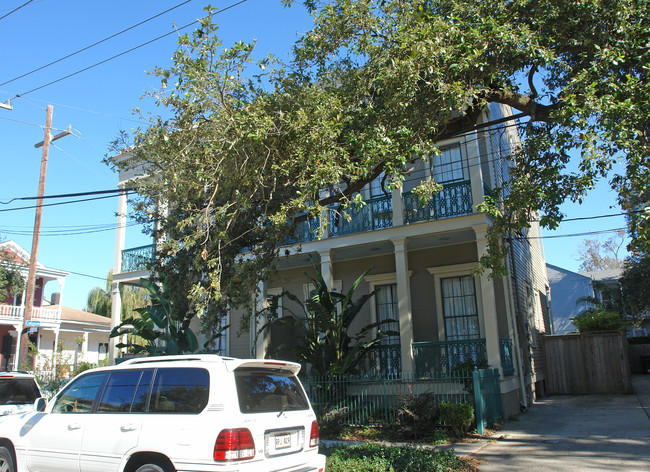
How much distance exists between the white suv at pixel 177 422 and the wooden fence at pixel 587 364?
1484cm

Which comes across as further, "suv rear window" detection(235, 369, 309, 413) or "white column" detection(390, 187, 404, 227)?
"white column" detection(390, 187, 404, 227)

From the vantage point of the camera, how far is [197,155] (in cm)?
899

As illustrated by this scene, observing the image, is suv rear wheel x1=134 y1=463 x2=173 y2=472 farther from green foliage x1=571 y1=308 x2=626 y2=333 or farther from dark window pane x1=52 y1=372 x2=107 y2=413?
green foliage x1=571 y1=308 x2=626 y2=333

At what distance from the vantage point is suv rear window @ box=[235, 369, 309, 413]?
5.44 metres

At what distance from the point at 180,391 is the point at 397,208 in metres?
9.32

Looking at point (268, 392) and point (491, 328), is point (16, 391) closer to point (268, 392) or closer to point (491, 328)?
point (268, 392)

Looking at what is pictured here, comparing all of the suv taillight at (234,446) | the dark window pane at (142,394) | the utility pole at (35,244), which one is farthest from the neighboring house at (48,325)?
the suv taillight at (234,446)

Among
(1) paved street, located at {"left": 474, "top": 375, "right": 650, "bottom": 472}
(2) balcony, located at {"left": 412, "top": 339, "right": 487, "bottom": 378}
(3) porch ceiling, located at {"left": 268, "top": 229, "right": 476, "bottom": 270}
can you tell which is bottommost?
(1) paved street, located at {"left": 474, "top": 375, "right": 650, "bottom": 472}

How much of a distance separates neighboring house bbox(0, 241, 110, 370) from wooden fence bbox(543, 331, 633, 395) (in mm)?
23867

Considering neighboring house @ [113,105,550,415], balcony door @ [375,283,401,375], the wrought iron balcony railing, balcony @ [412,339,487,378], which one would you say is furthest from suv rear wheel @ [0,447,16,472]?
balcony door @ [375,283,401,375]

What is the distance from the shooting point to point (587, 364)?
1778 centimetres

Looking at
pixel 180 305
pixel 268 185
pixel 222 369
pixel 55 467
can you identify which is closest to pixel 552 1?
pixel 268 185

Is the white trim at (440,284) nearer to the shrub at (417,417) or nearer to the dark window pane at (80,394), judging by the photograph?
the shrub at (417,417)

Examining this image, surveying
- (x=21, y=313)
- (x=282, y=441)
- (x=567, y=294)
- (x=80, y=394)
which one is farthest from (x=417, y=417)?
(x=567, y=294)
